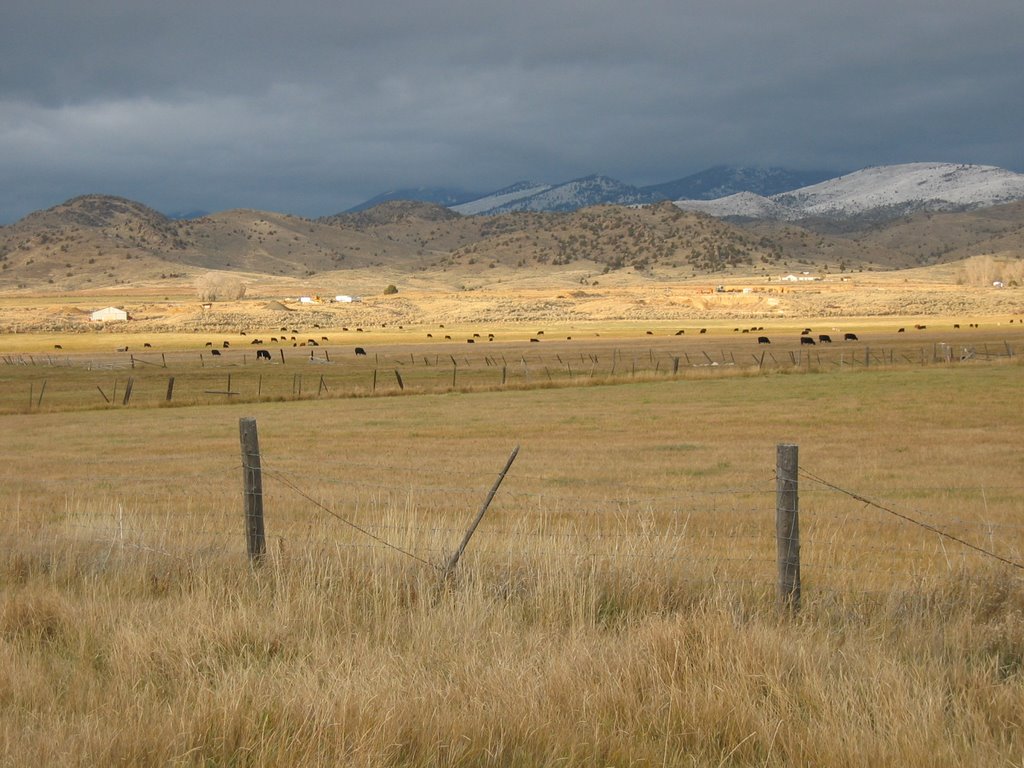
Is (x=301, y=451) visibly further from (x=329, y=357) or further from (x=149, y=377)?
(x=329, y=357)

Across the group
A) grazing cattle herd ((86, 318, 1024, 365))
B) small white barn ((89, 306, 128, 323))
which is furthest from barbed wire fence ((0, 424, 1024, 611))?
small white barn ((89, 306, 128, 323))

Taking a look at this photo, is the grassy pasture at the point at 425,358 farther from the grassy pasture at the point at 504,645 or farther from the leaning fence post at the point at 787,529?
the leaning fence post at the point at 787,529

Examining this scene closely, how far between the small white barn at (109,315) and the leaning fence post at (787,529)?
13051cm

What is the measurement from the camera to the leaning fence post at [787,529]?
26.2ft

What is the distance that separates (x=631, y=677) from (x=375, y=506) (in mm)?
8676

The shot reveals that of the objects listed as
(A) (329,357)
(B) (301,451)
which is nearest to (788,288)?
(A) (329,357)

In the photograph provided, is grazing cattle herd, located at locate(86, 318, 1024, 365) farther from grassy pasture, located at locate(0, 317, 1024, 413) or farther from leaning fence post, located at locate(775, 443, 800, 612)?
leaning fence post, located at locate(775, 443, 800, 612)

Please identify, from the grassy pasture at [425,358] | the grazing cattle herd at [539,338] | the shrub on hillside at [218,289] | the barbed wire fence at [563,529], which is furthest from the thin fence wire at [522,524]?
the shrub on hillside at [218,289]

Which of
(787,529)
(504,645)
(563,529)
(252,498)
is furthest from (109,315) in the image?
(504,645)

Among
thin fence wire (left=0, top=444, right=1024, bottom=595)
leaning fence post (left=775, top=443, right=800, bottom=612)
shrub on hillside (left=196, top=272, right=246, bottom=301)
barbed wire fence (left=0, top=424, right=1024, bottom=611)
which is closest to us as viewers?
leaning fence post (left=775, top=443, right=800, bottom=612)

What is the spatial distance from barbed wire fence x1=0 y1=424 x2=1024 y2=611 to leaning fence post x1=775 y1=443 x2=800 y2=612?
0.05 feet

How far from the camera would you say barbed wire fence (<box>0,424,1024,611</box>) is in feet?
30.6

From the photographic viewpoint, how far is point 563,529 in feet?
42.8

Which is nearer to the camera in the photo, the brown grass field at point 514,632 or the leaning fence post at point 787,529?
the brown grass field at point 514,632
